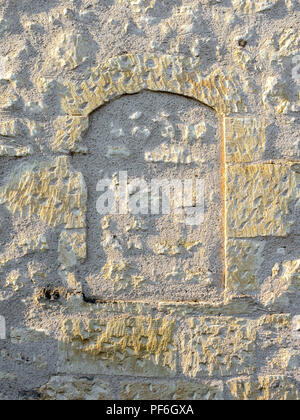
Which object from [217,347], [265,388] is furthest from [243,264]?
[265,388]

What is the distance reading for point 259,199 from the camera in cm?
215

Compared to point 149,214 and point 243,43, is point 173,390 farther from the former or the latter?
point 243,43

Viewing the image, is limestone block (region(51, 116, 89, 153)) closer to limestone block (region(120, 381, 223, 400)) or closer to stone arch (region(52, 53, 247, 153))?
stone arch (region(52, 53, 247, 153))

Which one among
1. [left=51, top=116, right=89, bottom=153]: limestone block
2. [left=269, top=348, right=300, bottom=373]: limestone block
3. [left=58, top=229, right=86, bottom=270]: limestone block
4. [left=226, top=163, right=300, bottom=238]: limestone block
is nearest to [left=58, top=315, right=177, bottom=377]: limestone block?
[left=58, top=229, right=86, bottom=270]: limestone block

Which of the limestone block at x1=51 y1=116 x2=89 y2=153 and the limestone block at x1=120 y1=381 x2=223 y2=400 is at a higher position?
the limestone block at x1=51 y1=116 x2=89 y2=153

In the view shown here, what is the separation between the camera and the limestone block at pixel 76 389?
7.12 ft

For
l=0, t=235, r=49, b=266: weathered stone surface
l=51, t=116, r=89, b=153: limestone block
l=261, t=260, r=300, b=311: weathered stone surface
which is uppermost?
l=51, t=116, r=89, b=153: limestone block

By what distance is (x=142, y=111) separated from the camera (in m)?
2.19

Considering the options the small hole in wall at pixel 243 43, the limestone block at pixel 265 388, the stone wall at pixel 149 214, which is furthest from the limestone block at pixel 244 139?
the limestone block at pixel 265 388

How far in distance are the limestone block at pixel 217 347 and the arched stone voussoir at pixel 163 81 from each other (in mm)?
880

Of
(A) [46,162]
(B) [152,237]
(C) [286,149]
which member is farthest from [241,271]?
(A) [46,162]

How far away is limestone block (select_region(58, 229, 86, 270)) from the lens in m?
2.18

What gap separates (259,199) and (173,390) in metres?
0.86
